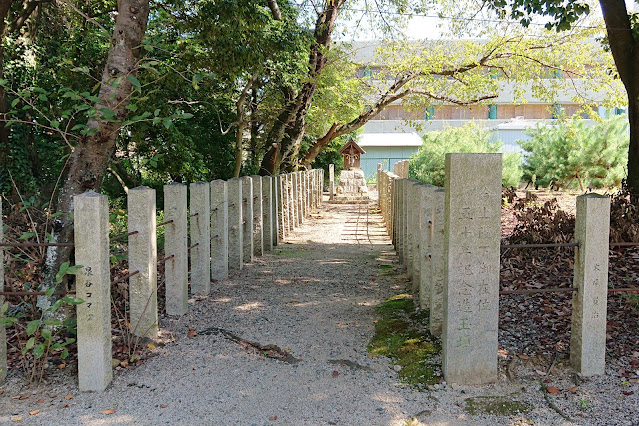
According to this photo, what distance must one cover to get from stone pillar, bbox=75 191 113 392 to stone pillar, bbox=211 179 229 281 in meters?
3.62

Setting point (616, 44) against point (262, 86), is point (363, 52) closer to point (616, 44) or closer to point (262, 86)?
point (262, 86)

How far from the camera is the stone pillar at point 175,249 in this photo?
237 inches

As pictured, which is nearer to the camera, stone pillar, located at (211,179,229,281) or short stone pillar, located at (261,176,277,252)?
stone pillar, located at (211,179,229,281)

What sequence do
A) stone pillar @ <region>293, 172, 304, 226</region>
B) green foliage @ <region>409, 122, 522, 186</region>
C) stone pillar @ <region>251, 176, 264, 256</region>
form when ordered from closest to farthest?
stone pillar @ <region>251, 176, 264, 256</region>, stone pillar @ <region>293, 172, 304, 226</region>, green foliage @ <region>409, 122, 522, 186</region>

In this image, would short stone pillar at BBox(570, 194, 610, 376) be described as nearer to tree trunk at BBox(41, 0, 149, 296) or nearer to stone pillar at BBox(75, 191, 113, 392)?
stone pillar at BBox(75, 191, 113, 392)

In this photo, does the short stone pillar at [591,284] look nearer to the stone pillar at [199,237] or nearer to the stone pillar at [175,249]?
the stone pillar at [175,249]

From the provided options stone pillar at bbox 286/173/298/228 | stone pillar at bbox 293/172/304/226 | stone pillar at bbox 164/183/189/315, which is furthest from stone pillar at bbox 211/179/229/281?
stone pillar at bbox 293/172/304/226

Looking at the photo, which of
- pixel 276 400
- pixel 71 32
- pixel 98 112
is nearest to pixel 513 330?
pixel 276 400

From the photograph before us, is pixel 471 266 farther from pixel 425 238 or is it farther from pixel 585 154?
pixel 585 154

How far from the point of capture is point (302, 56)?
40.6ft

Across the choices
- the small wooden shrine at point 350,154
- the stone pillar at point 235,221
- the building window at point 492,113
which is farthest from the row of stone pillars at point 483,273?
the building window at point 492,113

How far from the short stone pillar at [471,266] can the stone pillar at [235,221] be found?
4.89 metres

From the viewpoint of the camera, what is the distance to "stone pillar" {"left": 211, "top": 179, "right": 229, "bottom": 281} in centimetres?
779

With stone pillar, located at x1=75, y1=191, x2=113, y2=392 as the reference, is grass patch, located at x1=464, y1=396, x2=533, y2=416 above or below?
below
